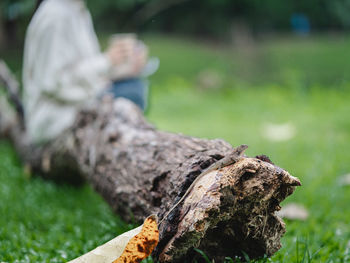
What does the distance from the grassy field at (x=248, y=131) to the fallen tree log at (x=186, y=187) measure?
0.16 metres

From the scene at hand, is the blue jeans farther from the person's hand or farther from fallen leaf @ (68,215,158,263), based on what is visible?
fallen leaf @ (68,215,158,263)

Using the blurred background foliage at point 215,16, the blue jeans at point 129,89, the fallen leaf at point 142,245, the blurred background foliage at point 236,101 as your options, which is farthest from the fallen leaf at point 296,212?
the blurred background foliage at point 215,16

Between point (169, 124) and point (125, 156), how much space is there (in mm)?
3058

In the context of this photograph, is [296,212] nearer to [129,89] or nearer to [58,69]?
[129,89]

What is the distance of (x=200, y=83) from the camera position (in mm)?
7164

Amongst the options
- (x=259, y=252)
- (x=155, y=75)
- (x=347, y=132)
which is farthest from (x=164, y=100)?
(x=259, y=252)

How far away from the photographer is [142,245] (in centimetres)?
107

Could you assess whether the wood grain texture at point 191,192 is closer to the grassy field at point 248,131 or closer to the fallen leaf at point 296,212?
the grassy field at point 248,131

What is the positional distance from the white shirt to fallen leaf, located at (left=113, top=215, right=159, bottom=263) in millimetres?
1487

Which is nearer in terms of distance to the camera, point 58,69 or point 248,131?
point 58,69

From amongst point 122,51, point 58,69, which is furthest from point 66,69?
point 122,51

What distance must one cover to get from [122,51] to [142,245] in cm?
Result: 161

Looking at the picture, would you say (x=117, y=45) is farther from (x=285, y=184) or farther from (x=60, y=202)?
(x=285, y=184)

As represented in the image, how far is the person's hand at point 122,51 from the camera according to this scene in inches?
94.3
